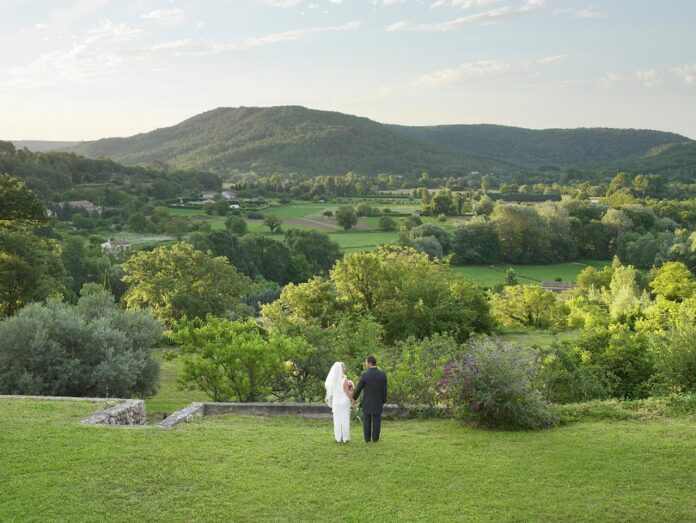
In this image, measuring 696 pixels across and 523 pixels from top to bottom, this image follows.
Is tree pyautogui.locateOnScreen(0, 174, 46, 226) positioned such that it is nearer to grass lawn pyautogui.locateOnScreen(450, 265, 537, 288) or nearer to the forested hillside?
grass lawn pyautogui.locateOnScreen(450, 265, 537, 288)

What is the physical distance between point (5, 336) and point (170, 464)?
29.7ft

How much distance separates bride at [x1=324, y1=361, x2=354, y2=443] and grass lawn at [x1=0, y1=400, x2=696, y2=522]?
25 centimetres

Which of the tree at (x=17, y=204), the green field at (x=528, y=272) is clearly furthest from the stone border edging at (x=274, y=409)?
the green field at (x=528, y=272)

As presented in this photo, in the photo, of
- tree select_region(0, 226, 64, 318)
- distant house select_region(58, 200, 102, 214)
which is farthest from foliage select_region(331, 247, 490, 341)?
distant house select_region(58, 200, 102, 214)

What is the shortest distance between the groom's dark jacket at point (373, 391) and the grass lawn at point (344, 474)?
1.90 feet

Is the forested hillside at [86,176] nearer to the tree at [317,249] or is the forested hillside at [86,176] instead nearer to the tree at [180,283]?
the tree at [317,249]

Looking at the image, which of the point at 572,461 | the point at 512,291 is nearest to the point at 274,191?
the point at 512,291

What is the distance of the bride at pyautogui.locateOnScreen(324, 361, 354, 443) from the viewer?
953cm

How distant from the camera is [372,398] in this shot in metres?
9.60

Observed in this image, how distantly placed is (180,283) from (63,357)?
20.1 m

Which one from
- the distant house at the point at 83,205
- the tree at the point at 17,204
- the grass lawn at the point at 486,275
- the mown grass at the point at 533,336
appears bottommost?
the grass lawn at the point at 486,275

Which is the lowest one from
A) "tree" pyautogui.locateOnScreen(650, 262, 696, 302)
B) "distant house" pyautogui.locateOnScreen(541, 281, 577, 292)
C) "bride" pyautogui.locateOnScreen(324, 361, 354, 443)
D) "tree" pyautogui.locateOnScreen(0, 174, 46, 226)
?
"distant house" pyautogui.locateOnScreen(541, 281, 577, 292)

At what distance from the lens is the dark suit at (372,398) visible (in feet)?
31.5

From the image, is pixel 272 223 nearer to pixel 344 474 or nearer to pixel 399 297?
pixel 399 297
